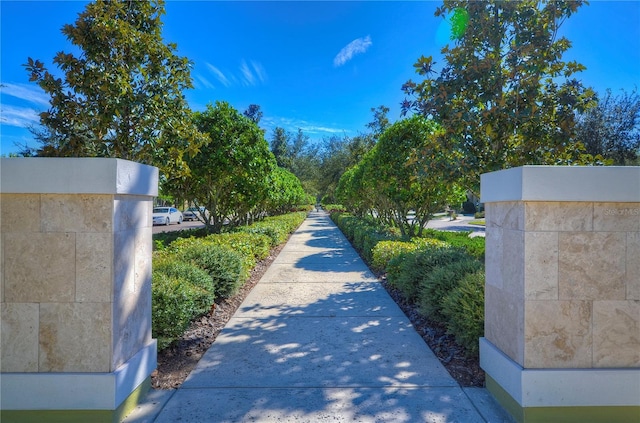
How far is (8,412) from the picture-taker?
8.11ft

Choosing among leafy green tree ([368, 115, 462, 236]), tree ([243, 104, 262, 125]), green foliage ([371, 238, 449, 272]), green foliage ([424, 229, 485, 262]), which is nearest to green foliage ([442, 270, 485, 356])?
green foliage ([424, 229, 485, 262])

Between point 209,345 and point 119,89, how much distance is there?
4.46m

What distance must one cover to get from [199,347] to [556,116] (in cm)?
555

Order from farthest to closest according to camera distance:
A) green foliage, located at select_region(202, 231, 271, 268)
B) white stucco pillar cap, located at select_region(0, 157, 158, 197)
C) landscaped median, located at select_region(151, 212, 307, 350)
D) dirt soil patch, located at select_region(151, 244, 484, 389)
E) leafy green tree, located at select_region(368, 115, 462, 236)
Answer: leafy green tree, located at select_region(368, 115, 462, 236) < green foliage, located at select_region(202, 231, 271, 268) < landscaped median, located at select_region(151, 212, 307, 350) < dirt soil patch, located at select_region(151, 244, 484, 389) < white stucco pillar cap, located at select_region(0, 157, 158, 197)

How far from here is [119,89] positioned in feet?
19.5

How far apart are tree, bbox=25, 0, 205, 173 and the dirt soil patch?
3392 mm

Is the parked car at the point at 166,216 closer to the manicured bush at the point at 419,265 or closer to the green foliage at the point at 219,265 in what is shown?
the green foliage at the point at 219,265

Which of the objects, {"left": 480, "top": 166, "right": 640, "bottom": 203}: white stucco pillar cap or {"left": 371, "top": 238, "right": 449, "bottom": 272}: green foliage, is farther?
{"left": 371, "top": 238, "right": 449, "bottom": 272}: green foliage

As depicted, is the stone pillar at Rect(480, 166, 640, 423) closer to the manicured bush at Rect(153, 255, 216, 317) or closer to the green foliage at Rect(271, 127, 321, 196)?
the manicured bush at Rect(153, 255, 216, 317)

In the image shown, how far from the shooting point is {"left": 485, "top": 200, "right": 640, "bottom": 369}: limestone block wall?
2506 millimetres

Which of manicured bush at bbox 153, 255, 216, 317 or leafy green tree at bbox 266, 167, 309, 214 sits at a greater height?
leafy green tree at bbox 266, 167, 309, 214

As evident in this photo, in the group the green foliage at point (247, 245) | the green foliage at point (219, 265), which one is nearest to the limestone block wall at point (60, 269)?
the green foliage at point (219, 265)

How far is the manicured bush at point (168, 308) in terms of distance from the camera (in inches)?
141

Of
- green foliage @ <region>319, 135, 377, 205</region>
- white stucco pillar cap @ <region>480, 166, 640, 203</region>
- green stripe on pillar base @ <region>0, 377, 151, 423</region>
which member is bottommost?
green stripe on pillar base @ <region>0, 377, 151, 423</region>
